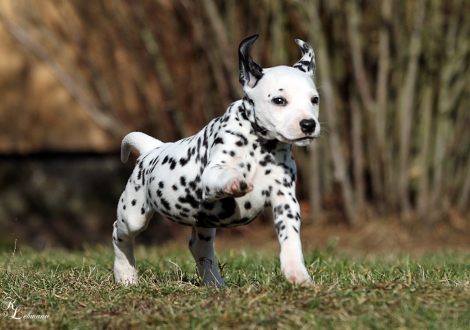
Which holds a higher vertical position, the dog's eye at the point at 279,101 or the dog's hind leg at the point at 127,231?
the dog's eye at the point at 279,101

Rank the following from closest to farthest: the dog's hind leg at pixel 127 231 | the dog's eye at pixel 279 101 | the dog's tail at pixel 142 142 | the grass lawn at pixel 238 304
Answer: the grass lawn at pixel 238 304
the dog's eye at pixel 279 101
the dog's hind leg at pixel 127 231
the dog's tail at pixel 142 142

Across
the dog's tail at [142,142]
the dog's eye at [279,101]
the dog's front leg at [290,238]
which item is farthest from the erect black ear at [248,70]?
the dog's tail at [142,142]

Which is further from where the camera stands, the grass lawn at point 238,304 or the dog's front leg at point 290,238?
the dog's front leg at point 290,238

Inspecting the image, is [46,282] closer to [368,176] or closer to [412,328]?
[412,328]

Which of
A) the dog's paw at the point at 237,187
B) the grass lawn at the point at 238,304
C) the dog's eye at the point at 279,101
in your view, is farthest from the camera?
the dog's eye at the point at 279,101

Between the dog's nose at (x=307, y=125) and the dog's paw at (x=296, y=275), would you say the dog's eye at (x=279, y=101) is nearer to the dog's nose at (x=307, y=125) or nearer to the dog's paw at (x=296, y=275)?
the dog's nose at (x=307, y=125)

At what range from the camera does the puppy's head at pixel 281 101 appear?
4.12m

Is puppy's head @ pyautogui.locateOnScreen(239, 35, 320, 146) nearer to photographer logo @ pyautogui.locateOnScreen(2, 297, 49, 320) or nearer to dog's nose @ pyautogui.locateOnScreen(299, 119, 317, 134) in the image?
dog's nose @ pyautogui.locateOnScreen(299, 119, 317, 134)

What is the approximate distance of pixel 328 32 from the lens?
32.4 feet

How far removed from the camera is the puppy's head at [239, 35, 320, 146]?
13.5 ft

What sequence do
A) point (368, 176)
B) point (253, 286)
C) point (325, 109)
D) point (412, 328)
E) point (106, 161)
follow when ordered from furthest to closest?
point (106, 161) → point (368, 176) → point (325, 109) → point (253, 286) → point (412, 328)

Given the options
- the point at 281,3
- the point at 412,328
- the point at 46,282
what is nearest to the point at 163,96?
the point at 281,3

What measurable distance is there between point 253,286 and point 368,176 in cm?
629

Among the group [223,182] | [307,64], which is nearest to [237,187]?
[223,182]
